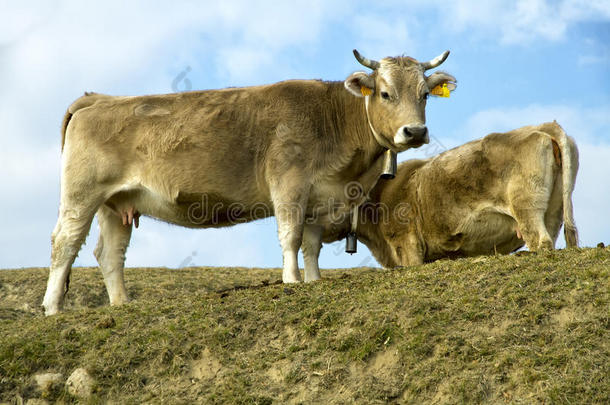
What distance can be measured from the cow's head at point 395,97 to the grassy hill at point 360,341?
190 cm

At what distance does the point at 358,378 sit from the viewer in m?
7.99

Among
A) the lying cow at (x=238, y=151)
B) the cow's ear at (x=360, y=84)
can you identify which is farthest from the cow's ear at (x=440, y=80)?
the cow's ear at (x=360, y=84)

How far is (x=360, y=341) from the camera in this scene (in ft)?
27.6

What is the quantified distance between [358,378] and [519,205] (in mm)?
6423

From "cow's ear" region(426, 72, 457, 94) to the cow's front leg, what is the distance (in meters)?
2.62

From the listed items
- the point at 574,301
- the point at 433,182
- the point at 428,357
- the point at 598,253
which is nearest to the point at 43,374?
the point at 428,357

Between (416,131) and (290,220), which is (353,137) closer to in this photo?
(416,131)

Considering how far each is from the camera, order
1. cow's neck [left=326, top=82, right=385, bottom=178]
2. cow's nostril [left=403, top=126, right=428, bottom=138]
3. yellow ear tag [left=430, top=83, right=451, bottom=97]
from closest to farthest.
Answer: cow's nostril [left=403, top=126, right=428, bottom=138] < cow's neck [left=326, top=82, right=385, bottom=178] < yellow ear tag [left=430, top=83, right=451, bottom=97]

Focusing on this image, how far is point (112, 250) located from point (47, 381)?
3776 millimetres

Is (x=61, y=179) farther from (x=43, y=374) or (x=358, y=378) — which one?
Answer: (x=358, y=378)

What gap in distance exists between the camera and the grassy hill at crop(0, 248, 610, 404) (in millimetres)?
7715

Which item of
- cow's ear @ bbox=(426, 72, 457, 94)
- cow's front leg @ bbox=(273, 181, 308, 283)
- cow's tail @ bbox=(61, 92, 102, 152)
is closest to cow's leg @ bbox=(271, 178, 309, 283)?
cow's front leg @ bbox=(273, 181, 308, 283)

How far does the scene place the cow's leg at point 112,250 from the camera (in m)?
12.2

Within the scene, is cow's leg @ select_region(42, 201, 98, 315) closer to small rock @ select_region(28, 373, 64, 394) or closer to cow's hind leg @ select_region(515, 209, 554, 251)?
small rock @ select_region(28, 373, 64, 394)
